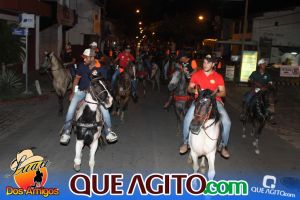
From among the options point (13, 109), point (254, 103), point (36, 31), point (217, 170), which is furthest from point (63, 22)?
point (217, 170)

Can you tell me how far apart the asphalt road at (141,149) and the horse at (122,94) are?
437 mm

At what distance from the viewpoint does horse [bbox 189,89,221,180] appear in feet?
24.3

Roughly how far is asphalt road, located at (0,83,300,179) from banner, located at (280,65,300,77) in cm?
1199

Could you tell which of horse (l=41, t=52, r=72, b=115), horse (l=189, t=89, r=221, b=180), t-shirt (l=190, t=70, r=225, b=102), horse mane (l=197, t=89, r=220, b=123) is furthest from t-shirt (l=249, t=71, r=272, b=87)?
horse (l=41, t=52, r=72, b=115)

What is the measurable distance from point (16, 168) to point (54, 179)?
0.78 meters

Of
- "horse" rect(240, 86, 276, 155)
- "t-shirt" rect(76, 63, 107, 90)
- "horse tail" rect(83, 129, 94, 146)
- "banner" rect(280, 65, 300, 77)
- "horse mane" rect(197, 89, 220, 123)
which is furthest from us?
"banner" rect(280, 65, 300, 77)

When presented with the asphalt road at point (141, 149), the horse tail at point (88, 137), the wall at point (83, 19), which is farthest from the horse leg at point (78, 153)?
the wall at point (83, 19)

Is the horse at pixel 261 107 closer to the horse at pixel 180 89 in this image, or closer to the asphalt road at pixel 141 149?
the asphalt road at pixel 141 149

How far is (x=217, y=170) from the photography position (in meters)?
9.53

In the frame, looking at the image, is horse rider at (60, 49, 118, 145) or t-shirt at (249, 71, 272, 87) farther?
t-shirt at (249, 71, 272, 87)

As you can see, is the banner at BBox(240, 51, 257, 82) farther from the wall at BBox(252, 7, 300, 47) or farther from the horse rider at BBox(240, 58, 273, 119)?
the horse rider at BBox(240, 58, 273, 119)

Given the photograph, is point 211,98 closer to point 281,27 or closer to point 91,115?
point 91,115

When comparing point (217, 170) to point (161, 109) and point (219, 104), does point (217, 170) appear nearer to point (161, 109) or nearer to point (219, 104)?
point (219, 104)

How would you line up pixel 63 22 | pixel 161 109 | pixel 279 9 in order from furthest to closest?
pixel 279 9, pixel 63 22, pixel 161 109
